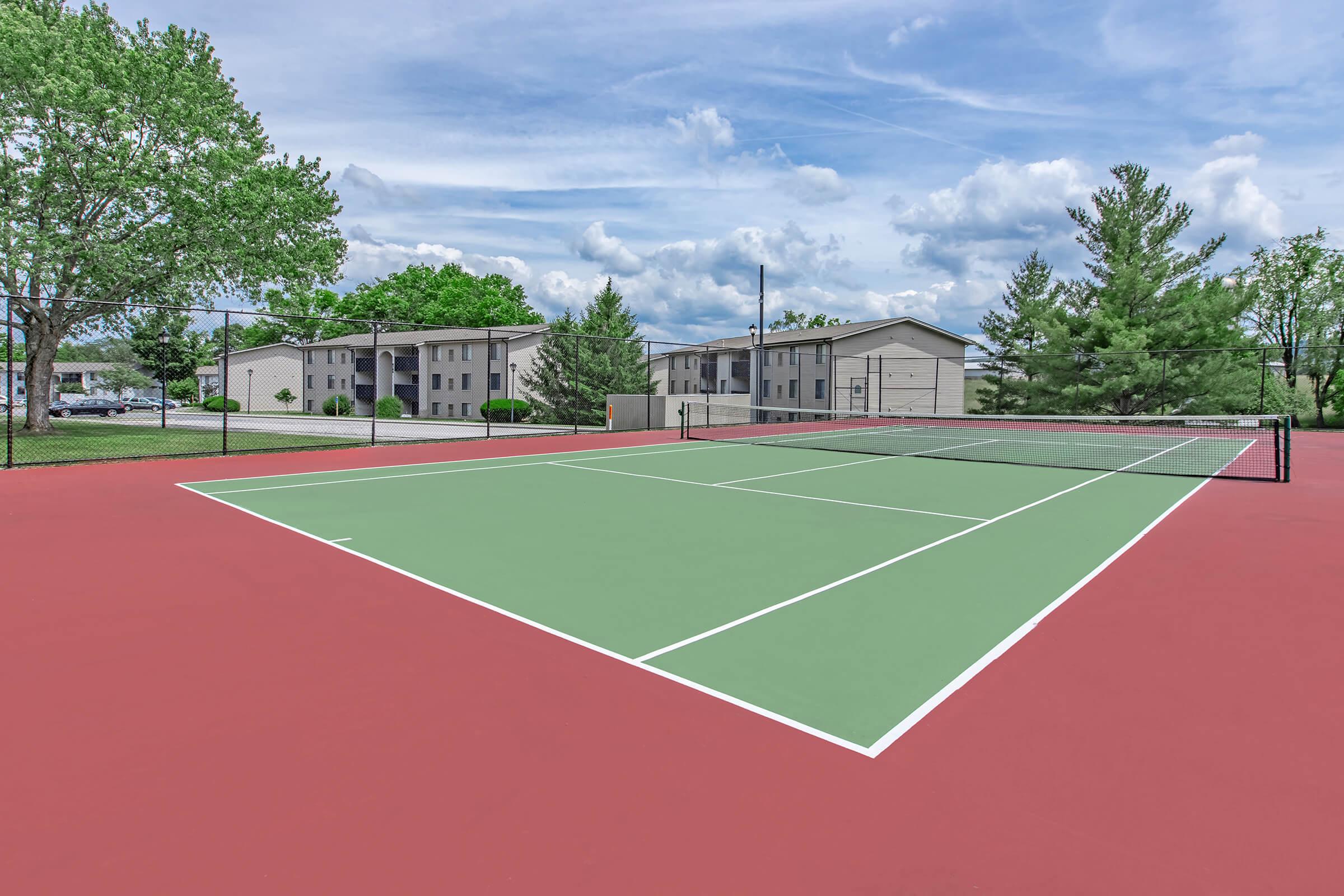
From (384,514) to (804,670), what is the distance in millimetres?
6214

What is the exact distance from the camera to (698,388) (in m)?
50.7

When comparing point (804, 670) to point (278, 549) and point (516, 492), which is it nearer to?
point (278, 549)

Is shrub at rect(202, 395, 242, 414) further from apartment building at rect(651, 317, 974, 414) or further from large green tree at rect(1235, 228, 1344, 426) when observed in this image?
large green tree at rect(1235, 228, 1344, 426)

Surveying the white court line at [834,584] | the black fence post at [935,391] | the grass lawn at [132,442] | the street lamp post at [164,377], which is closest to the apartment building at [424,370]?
the street lamp post at [164,377]

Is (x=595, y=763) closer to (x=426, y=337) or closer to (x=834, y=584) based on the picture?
(x=834, y=584)

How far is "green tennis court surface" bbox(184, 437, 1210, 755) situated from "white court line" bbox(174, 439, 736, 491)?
45cm

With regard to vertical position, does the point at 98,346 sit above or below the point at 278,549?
above

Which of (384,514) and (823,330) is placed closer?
(384,514)

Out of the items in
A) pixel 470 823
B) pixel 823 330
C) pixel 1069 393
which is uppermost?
pixel 823 330

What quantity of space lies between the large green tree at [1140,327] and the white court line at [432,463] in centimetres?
1806

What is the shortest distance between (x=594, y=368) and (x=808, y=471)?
21824 mm

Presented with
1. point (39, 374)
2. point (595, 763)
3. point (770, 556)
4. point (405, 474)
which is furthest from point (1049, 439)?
point (39, 374)

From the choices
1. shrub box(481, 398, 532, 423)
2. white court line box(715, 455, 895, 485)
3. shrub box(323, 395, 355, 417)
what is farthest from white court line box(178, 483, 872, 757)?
shrub box(323, 395, 355, 417)

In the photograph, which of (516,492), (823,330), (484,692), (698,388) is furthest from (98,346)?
(484,692)
